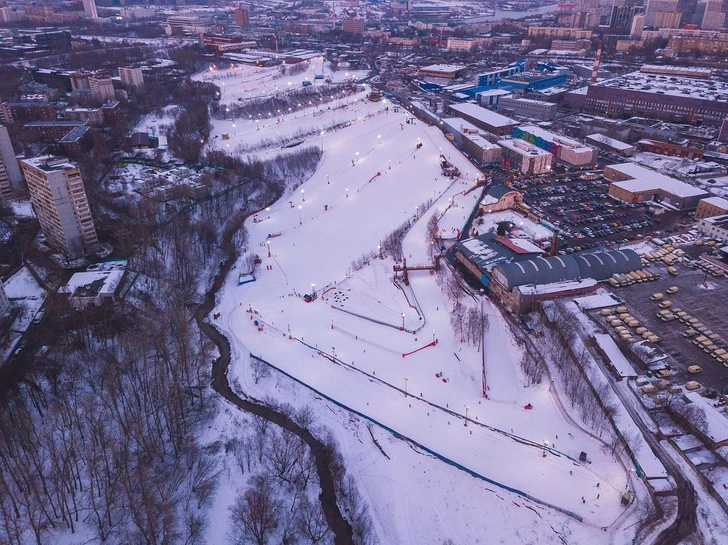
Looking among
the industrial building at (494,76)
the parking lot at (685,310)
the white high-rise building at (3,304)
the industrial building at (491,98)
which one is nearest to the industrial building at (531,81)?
the industrial building at (494,76)

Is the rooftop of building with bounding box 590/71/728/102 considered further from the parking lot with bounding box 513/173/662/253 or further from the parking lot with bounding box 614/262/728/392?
the parking lot with bounding box 614/262/728/392

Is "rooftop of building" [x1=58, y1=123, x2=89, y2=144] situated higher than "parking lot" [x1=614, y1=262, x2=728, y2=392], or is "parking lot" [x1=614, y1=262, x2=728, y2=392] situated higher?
"rooftop of building" [x1=58, y1=123, x2=89, y2=144]

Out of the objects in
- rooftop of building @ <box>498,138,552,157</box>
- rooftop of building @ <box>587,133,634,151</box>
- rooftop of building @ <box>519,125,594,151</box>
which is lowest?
rooftop of building @ <box>587,133,634,151</box>

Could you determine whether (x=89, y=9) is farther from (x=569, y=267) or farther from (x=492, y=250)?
(x=569, y=267)

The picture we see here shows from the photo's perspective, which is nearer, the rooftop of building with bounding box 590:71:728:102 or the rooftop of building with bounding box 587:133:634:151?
the rooftop of building with bounding box 587:133:634:151

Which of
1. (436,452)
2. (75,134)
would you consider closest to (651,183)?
(436,452)

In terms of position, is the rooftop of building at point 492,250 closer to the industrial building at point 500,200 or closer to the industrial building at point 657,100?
the industrial building at point 500,200

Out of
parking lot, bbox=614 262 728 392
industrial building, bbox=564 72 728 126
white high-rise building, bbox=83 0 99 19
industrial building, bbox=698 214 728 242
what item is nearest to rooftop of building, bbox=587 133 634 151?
industrial building, bbox=564 72 728 126
